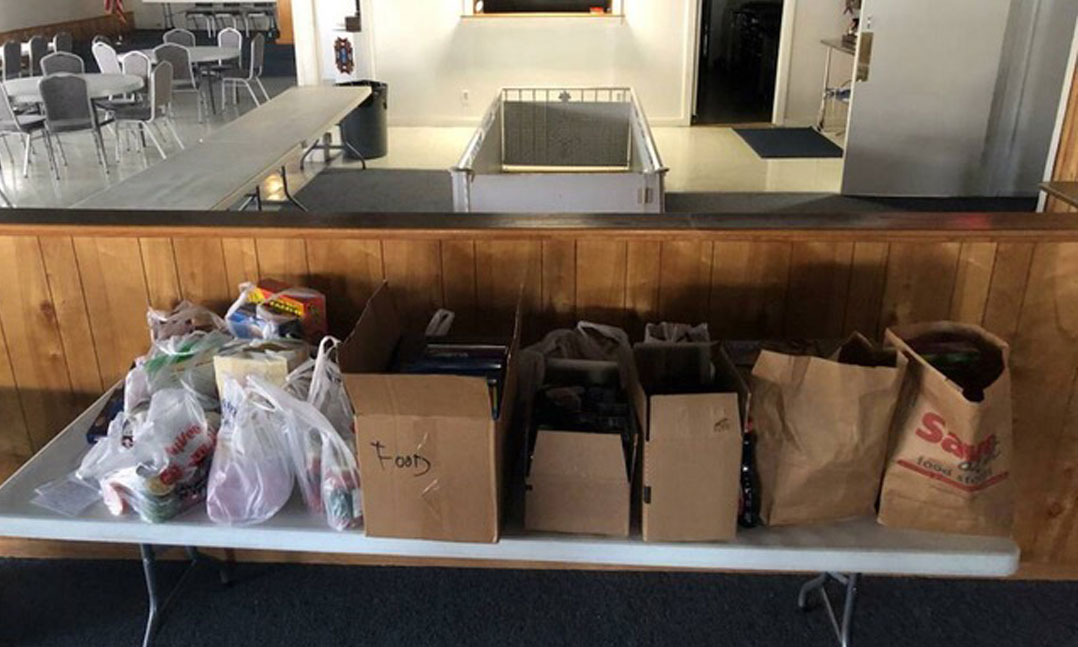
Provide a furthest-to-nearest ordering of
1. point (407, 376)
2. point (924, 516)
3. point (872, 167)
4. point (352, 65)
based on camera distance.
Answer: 1. point (352, 65)
2. point (872, 167)
3. point (924, 516)
4. point (407, 376)

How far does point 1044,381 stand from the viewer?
6.37 ft

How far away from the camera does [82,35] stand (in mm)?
14344

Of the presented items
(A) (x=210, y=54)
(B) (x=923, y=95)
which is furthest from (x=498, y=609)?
(A) (x=210, y=54)

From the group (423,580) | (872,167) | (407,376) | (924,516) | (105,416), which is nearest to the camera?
(407,376)

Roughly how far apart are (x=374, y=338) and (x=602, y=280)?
54 centimetres

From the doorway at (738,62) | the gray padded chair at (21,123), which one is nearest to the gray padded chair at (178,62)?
the gray padded chair at (21,123)

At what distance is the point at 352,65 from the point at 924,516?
24.4ft

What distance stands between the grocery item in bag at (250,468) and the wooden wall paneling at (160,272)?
1.73 feet

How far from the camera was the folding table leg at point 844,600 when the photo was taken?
1.86 m

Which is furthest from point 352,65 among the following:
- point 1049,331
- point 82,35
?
point 82,35

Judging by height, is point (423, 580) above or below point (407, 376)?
below

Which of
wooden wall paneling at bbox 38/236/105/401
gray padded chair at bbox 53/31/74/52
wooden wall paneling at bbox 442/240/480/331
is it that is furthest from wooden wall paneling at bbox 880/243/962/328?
gray padded chair at bbox 53/31/74/52

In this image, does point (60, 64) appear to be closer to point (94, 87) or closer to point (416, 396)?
point (94, 87)

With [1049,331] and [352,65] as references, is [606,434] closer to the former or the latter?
[1049,331]
